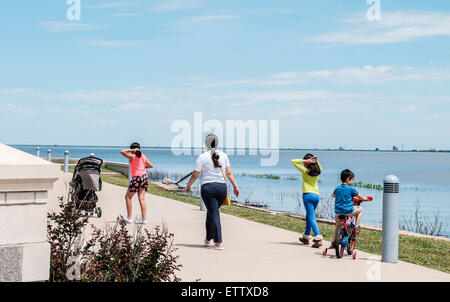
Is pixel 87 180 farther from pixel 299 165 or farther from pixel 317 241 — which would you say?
pixel 317 241

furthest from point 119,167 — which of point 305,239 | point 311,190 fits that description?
point 311,190

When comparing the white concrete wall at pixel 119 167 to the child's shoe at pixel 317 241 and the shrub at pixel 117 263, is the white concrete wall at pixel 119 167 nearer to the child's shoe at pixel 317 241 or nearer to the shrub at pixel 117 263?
the child's shoe at pixel 317 241

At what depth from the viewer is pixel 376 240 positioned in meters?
12.8

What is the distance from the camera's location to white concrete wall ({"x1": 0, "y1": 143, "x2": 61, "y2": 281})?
5.83 meters

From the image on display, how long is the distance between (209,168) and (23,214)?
462 centimetres

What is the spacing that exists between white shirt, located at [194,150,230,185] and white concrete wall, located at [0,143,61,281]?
432 centimetres

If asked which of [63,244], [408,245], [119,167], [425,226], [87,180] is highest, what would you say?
[87,180]

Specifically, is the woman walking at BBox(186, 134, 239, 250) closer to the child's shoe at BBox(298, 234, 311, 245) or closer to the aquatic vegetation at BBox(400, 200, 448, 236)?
the child's shoe at BBox(298, 234, 311, 245)

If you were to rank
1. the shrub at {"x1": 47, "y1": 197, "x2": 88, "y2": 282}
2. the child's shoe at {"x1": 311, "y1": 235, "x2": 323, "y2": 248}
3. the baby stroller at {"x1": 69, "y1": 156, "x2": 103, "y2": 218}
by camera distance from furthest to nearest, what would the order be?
the baby stroller at {"x1": 69, "y1": 156, "x2": 103, "y2": 218} < the child's shoe at {"x1": 311, "y1": 235, "x2": 323, "y2": 248} < the shrub at {"x1": 47, "y1": 197, "x2": 88, "y2": 282}

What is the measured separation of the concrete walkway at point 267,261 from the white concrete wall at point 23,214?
2265mm

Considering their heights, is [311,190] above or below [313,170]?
below

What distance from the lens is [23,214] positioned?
19.5ft

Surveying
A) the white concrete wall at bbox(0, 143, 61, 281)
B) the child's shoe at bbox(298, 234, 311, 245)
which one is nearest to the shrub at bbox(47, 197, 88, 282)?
the white concrete wall at bbox(0, 143, 61, 281)
